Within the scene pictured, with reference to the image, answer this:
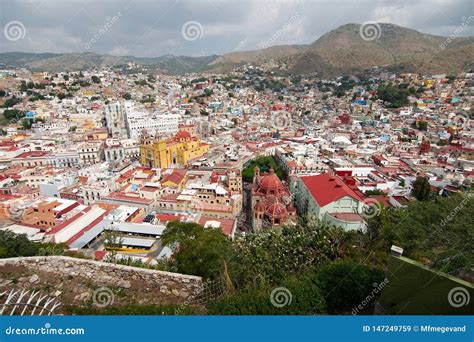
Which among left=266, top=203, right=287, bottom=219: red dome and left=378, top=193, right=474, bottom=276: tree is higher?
left=378, top=193, right=474, bottom=276: tree

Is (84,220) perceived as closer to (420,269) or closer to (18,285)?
(18,285)

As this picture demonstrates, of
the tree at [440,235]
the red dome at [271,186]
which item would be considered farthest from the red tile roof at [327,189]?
the tree at [440,235]

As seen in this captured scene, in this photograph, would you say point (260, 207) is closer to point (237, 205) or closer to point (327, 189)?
point (237, 205)

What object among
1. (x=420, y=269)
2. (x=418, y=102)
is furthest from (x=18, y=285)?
(x=418, y=102)

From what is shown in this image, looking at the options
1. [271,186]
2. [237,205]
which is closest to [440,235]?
[271,186]

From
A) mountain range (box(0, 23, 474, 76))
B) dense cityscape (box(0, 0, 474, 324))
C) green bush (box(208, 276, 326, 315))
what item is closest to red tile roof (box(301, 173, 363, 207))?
dense cityscape (box(0, 0, 474, 324))

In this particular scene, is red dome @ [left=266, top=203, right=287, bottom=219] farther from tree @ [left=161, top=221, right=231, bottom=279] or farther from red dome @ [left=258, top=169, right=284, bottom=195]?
tree @ [left=161, top=221, right=231, bottom=279]

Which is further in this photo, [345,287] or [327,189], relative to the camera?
[327,189]
